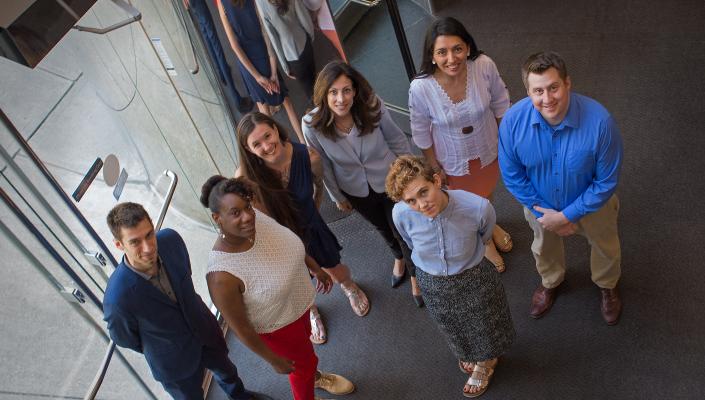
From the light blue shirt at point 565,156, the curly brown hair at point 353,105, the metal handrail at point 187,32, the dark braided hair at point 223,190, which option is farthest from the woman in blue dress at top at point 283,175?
the metal handrail at point 187,32

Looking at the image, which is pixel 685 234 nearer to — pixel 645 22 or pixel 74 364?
pixel 645 22

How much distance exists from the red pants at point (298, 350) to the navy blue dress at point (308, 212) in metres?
0.44

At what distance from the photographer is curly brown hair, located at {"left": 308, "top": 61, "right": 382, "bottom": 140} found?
9.64ft

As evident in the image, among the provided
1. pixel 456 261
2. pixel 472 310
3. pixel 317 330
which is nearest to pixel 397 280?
pixel 317 330

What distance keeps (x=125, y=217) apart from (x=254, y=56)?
1.86m

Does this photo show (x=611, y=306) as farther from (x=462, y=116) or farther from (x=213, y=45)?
(x=213, y=45)

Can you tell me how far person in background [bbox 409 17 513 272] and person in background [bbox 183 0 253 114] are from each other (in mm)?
1564

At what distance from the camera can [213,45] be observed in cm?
426

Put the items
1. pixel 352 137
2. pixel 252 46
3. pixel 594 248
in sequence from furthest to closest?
pixel 252 46 → pixel 594 248 → pixel 352 137

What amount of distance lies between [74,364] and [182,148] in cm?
152

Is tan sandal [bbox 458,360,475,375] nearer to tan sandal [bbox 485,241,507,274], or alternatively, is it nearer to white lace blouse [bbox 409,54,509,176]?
tan sandal [bbox 485,241,507,274]

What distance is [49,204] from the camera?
104 inches

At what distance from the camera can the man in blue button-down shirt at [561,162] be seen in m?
2.66

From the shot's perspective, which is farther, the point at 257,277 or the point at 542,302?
the point at 542,302
